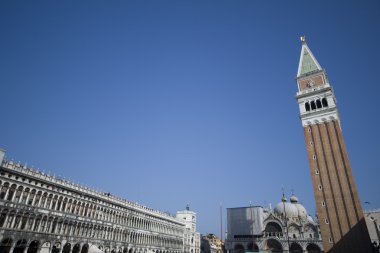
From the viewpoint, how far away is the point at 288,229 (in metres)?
67.9

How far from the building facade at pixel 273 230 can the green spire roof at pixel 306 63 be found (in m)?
35.2

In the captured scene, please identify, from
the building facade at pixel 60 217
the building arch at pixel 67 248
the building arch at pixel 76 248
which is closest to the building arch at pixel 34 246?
the building facade at pixel 60 217

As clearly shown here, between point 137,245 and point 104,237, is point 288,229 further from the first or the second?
point 104,237

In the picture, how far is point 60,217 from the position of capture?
38375 millimetres

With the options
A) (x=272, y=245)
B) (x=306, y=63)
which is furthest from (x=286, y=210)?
(x=306, y=63)

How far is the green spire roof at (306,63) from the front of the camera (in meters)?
60.2

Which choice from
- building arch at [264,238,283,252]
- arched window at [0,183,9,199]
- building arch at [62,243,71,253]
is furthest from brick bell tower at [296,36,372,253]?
arched window at [0,183,9,199]

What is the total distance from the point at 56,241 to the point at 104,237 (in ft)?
34.3

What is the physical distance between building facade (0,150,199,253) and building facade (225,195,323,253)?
92.9 feet

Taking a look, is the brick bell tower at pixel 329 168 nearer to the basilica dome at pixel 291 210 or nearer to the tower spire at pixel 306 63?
the tower spire at pixel 306 63

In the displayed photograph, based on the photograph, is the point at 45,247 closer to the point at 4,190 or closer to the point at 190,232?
the point at 4,190

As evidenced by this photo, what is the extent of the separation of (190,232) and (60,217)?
54667 mm

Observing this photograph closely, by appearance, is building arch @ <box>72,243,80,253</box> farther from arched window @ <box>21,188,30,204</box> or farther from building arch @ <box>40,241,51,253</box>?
arched window @ <box>21,188,30,204</box>

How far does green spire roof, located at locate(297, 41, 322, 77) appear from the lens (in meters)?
60.2
